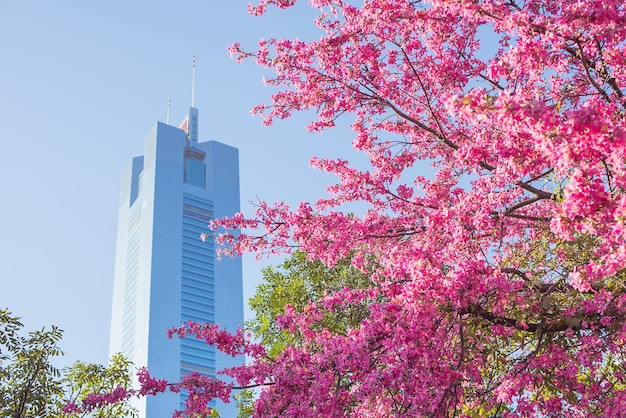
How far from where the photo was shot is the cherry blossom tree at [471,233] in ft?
16.2

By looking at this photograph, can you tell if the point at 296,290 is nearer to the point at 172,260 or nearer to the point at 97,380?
the point at 97,380

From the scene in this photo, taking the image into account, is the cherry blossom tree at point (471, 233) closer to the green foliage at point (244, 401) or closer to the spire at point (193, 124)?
the green foliage at point (244, 401)

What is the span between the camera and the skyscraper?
132625 mm

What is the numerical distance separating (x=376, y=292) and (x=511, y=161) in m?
2.07

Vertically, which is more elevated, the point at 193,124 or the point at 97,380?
the point at 193,124

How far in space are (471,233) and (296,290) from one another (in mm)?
10897

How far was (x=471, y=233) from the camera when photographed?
644 centimetres

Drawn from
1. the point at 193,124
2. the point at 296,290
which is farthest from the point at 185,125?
the point at 296,290

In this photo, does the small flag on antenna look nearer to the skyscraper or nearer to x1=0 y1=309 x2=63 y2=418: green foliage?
the skyscraper

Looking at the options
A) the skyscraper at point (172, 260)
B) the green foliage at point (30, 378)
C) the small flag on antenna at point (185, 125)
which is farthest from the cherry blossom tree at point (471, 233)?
the small flag on antenna at point (185, 125)

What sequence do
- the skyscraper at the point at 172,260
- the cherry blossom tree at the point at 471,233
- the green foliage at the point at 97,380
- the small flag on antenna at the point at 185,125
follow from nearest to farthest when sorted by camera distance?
the cherry blossom tree at the point at 471,233 → the green foliage at the point at 97,380 → the skyscraper at the point at 172,260 → the small flag on antenna at the point at 185,125

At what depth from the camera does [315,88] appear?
9.09 m

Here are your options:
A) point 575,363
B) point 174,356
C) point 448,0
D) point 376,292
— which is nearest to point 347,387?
point 376,292

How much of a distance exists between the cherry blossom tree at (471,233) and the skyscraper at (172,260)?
118 metres
